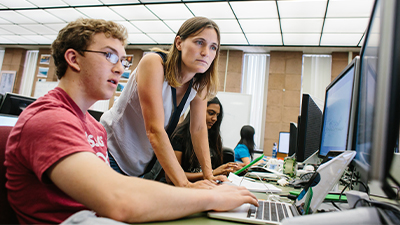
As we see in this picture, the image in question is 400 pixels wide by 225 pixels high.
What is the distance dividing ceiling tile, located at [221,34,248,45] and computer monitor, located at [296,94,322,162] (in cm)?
388

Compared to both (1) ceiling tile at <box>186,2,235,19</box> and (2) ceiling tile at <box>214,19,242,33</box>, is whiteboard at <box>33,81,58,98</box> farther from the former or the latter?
(2) ceiling tile at <box>214,19,242,33</box>

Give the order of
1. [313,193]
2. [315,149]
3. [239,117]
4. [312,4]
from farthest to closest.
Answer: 1. [239,117]
2. [312,4]
3. [315,149]
4. [313,193]

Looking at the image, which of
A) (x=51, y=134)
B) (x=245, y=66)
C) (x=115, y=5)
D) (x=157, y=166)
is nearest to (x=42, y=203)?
(x=51, y=134)

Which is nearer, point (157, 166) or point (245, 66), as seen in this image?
point (157, 166)

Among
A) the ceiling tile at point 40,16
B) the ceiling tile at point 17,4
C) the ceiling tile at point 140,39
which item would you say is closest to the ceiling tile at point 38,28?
the ceiling tile at point 40,16

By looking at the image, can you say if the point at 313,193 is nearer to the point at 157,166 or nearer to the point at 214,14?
the point at 157,166

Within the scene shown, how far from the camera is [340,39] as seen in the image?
4852 mm

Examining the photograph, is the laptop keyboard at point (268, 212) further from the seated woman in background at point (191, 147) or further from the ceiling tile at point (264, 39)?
the ceiling tile at point (264, 39)

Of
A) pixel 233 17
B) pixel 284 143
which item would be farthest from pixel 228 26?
pixel 284 143

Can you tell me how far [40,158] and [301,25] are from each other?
4.74 metres

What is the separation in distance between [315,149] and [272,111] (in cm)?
420

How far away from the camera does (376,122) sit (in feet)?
1.25

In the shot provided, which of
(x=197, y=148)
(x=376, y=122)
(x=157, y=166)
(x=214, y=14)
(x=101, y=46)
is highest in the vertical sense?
(x=214, y=14)

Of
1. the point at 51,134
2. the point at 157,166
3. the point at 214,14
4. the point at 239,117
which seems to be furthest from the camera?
the point at 239,117
